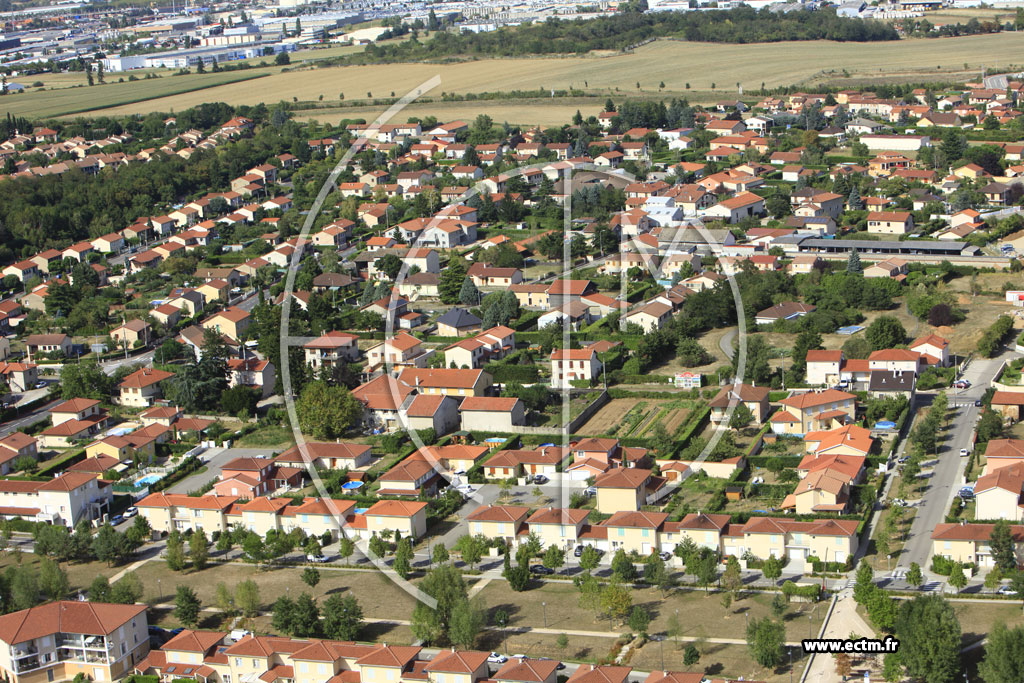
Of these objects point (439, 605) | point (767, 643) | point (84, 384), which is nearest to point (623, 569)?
point (439, 605)

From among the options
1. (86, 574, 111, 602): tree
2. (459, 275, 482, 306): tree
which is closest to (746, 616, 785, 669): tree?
(86, 574, 111, 602): tree

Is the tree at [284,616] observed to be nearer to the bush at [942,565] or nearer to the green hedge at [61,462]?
the green hedge at [61,462]

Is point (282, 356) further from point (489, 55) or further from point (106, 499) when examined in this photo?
point (489, 55)

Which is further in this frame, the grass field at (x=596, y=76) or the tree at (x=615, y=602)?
the grass field at (x=596, y=76)

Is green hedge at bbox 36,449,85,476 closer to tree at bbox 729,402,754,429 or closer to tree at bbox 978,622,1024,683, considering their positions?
tree at bbox 729,402,754,429

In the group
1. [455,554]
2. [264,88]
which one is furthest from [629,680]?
[264,88]

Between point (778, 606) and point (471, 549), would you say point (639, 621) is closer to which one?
point (778, 606)

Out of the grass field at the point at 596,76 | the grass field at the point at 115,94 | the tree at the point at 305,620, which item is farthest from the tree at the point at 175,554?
the grass field at the point at 115,94
